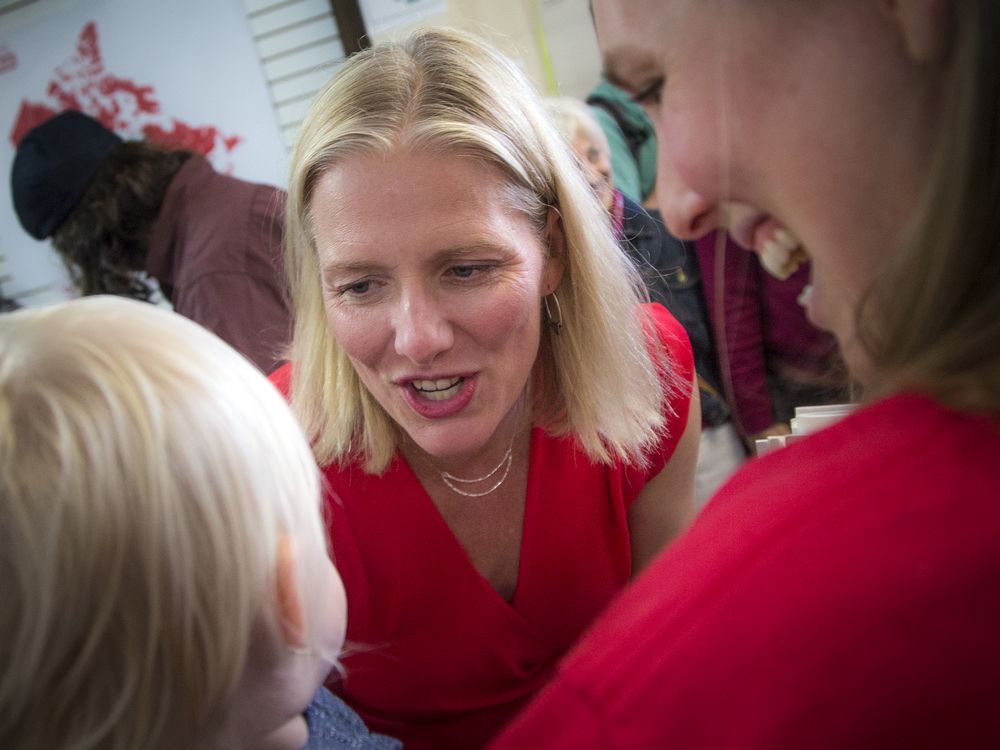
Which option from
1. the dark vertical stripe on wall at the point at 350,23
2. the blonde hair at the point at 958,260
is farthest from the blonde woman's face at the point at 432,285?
the dark vertical stripe on wall at the point at 350,23

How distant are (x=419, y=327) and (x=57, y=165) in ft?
7.02

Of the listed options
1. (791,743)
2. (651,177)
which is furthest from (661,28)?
(651,177)

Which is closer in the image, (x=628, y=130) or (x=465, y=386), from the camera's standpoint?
(x=465, y=386)

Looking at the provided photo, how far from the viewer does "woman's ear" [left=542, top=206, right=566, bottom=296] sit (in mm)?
1432

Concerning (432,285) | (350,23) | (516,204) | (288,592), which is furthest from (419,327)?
(350,23)

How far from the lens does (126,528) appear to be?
714mm

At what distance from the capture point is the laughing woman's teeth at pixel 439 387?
1.34 m

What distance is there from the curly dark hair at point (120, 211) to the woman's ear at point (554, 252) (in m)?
1.84

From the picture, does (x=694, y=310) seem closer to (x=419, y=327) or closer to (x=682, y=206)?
(x=419, y=327)

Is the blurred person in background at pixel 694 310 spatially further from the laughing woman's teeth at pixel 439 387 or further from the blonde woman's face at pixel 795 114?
the blonde woman's face at pixel 795 114

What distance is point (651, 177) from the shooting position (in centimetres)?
283

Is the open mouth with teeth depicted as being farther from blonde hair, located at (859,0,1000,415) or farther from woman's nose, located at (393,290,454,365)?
blonde hair, located at (859,0,1000,415)

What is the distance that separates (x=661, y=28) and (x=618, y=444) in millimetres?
→ 1034

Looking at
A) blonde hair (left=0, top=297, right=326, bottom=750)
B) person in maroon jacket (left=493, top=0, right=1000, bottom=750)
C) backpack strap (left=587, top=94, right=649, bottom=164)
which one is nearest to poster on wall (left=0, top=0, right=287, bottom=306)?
backpack strap (left=587, top=94, right=649, bottom=164)
